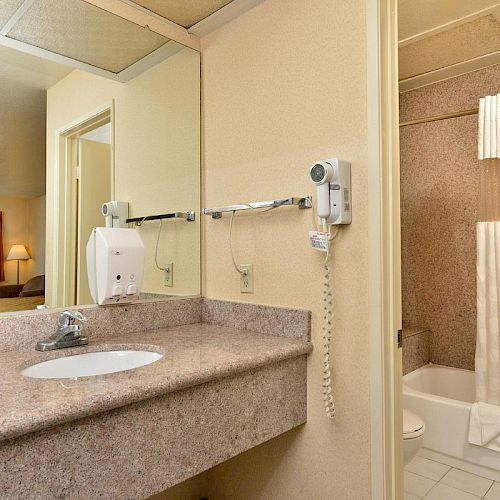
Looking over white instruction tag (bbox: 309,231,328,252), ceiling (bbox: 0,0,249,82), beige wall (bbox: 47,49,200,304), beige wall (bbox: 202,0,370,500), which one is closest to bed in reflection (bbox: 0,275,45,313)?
beige wall (bbox: 47,49,200,304)

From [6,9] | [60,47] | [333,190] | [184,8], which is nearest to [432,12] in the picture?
[184,8]

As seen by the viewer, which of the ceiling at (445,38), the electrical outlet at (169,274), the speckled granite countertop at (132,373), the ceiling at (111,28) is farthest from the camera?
the ceiling at (445,38)

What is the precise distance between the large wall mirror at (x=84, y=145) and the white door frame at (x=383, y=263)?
0.84 metres

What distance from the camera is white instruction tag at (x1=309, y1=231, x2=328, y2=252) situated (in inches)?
49.8

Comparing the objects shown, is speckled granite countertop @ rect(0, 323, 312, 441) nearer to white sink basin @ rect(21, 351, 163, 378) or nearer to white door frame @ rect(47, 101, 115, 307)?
white sink basin @ rect(21, 351, 163, 378)

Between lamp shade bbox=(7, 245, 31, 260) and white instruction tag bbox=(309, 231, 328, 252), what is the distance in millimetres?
957

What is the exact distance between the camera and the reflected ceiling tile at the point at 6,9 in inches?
52.0

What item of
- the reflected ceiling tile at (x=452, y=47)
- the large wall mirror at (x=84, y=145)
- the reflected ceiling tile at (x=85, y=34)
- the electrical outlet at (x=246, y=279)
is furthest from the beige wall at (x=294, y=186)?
→ the reflected ceiling tile at (x=452, y=47)

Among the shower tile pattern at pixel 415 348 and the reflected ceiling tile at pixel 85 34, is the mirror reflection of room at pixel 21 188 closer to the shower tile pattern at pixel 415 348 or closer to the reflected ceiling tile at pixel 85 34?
the reflected ceiling tile at pixel 85 34

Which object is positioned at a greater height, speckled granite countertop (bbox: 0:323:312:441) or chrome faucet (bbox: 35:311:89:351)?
chrome faucet (bbox: 35:311:89:351)

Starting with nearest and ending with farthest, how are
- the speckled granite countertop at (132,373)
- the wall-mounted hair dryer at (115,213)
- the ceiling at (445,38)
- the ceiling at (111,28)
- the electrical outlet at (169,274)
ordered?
the speckled granite countertop at (132,373) < the ceiling at (111,28) < the wall-mounted hair dryer at (115,213) < the electrical outlet at (169,274) < the ceiling at (445,38)

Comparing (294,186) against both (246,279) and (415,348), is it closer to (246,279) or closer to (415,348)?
(246,279)

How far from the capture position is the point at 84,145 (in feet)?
5.00

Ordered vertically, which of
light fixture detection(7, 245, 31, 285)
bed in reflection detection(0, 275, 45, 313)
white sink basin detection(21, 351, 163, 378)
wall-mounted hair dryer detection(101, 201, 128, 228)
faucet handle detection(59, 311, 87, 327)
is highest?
wall-mounted hair dryer detection(101, 201, 128, 228)
